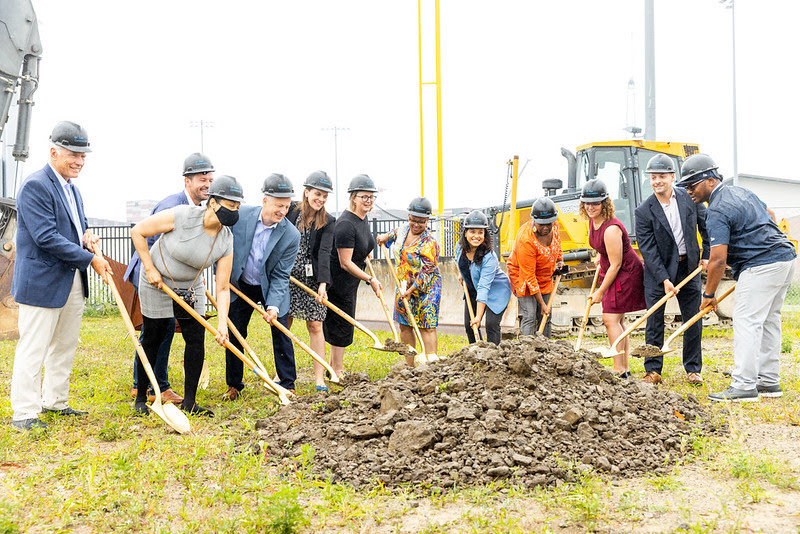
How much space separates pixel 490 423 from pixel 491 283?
266 cm

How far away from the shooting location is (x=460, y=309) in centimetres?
1027

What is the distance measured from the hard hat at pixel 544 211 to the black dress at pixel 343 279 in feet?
5.07

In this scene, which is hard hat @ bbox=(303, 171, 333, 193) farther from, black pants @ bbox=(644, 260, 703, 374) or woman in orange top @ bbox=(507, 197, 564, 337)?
black pants @ bbox=(644, 260, 703, 374)

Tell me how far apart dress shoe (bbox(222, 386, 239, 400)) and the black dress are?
88 centimetres

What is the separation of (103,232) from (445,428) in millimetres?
16193

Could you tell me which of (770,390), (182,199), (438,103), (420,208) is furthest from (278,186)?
(438,103)

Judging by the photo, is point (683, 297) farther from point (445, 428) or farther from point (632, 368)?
point (445, 428)

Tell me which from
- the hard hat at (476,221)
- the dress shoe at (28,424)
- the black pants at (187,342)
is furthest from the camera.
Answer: the hard hat at (476,221)

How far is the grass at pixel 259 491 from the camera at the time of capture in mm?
2865

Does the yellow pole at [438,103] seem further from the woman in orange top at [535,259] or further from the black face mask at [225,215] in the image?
the black face mask at [225,215]

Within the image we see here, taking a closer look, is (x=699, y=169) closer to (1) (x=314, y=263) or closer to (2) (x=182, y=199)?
(1) (x=314, y=263)

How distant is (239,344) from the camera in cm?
549

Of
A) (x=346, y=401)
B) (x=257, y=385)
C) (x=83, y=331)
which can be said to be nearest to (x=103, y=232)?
(x=83, y=331)

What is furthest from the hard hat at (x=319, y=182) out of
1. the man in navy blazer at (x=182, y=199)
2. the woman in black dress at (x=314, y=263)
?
the man in navy blazer at (x=182, y=199)
